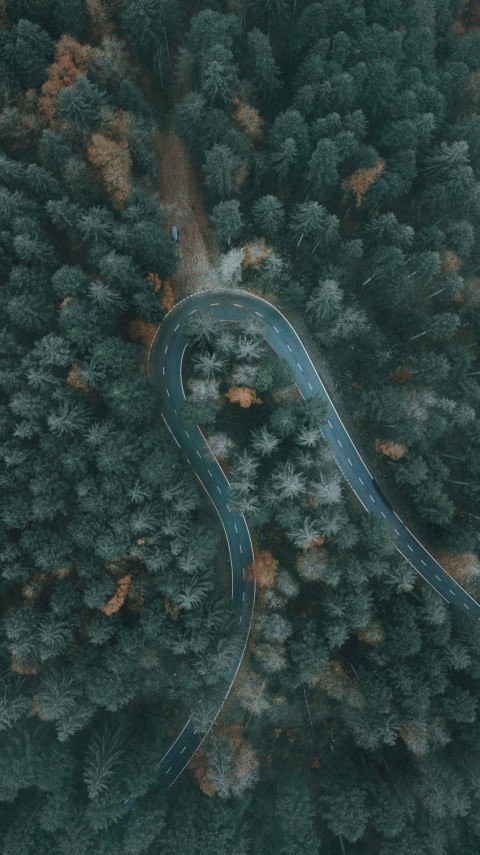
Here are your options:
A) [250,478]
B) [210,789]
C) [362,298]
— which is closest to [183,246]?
[362,298]

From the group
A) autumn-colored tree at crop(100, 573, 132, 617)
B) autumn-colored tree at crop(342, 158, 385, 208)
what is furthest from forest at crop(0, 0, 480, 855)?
autumn-colored tree at crop(100, 573, 132, 617)

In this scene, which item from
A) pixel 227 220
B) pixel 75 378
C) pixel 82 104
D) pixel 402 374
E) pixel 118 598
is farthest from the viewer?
pixel 402 374

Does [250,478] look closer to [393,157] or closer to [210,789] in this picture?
[210,789]

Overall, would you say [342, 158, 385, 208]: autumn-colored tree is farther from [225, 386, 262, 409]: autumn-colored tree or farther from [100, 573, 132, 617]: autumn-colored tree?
[100, 573, 132, 617]: autumn-colored tree

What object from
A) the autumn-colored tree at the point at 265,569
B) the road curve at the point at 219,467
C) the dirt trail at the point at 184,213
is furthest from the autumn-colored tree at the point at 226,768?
the dirt trail at the point at 184,213

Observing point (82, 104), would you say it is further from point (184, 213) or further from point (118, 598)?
point (118, 598)

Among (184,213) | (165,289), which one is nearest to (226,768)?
(165,289)
